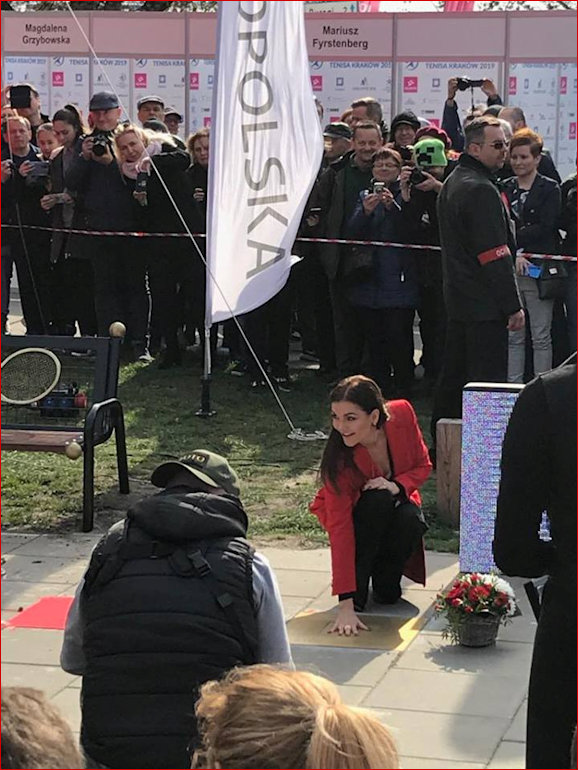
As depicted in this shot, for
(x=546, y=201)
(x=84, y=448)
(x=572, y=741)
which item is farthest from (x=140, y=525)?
(x=546, y=201)

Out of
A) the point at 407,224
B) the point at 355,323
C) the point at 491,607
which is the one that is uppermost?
the point at 407,224

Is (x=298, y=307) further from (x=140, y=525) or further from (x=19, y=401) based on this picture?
(x=140, y=525)

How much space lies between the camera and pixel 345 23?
1930 centimetres

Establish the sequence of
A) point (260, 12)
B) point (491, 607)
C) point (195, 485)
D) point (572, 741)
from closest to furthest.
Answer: point (572, 741) < point (195, 485) < point (491, 607) < point (260, 12)

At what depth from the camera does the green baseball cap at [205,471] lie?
4156 mm

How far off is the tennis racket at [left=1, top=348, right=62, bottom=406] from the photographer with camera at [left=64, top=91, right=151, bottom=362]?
4089 millimetres

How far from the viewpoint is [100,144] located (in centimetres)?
1252

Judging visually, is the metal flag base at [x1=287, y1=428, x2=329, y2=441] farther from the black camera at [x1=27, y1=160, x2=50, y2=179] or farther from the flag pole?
the black camera at [x1=27, y1=160, x2=50, y2=179]

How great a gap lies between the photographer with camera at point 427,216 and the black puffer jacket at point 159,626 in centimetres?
767

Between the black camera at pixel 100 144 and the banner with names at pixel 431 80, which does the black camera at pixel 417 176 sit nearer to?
the black camera at pixel 100 144

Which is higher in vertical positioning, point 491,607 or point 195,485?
point 195,485

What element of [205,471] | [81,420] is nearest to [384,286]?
[81,420]

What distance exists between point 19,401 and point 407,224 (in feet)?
13.1

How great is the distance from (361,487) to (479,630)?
0.86 metres
